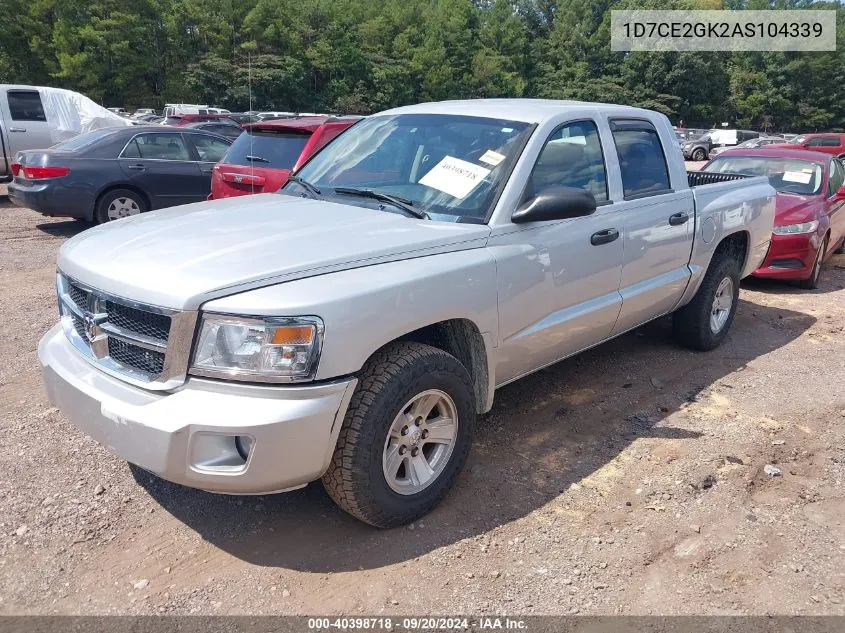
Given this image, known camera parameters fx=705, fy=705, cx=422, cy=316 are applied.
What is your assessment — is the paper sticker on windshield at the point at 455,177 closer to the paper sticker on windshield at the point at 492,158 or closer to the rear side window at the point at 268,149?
the paper sticker on windshield at the point at 492,158

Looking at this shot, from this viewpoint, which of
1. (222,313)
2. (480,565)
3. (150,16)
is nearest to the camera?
(222,313)

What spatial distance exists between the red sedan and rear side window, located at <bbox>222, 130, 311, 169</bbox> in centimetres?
532

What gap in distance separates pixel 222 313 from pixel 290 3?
64184 mm

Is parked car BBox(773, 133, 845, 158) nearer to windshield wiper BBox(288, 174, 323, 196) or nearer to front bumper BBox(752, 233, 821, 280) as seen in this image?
front bumper BBox(752, 233, 821, 280)

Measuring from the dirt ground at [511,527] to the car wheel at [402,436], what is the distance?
7.1 inches

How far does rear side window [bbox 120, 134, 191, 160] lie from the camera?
9.88 metres

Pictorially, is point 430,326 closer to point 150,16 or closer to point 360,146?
point 360,146

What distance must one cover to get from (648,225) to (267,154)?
15.6 feet

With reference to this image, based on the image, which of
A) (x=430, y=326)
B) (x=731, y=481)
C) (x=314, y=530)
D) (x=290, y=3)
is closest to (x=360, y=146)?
(x=430, y=326)

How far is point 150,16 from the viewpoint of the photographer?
49938 millimetres

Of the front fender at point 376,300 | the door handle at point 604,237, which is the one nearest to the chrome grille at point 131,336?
the front fender at point 376,300

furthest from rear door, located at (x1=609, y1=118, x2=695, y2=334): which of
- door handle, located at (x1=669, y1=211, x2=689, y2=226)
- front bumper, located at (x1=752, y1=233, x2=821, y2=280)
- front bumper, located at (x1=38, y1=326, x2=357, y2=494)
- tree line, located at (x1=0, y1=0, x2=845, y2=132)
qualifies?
tree line, located at (x1=0, y1=0, x2=845, y2=132)

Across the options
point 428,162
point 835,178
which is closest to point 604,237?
point 428,162

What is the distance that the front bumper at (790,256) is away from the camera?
25.9 ft
